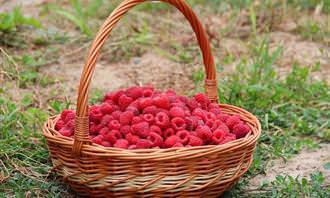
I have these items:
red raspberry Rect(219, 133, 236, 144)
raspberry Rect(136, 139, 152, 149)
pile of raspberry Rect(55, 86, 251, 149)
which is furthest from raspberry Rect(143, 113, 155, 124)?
red raspberry Rect(219, 133, 236, 144)

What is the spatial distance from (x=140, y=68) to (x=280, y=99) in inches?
34.0

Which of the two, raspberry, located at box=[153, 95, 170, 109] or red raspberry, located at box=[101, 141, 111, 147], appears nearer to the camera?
red raspberry, located at box=[101, 141, 111, 147]

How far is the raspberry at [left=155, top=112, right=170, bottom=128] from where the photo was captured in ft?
6.75

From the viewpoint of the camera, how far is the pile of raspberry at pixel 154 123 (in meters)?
2.02

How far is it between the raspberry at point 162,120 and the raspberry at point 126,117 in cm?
8

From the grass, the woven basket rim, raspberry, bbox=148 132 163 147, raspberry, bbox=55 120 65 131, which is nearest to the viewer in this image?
the woven basket rim

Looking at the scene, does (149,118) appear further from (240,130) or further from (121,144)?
(240,130)

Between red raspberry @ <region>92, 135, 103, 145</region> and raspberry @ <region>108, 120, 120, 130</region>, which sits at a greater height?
raspberry @ <region>108, 120, 120, 130</region>

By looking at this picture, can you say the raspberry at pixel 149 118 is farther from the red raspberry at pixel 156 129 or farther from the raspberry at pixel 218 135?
the raspberry at pixel 218 135

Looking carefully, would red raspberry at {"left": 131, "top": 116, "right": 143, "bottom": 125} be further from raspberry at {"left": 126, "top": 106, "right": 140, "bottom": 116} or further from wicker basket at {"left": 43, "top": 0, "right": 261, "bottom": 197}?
wicker basket at {"left": 43, "top": 0, "right": 261, "bottom": 197}

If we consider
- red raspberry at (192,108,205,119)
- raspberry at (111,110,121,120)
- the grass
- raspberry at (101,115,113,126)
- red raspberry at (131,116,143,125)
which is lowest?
the grass

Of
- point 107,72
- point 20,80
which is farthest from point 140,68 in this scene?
point 20,80

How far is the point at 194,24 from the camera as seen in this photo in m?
2.34

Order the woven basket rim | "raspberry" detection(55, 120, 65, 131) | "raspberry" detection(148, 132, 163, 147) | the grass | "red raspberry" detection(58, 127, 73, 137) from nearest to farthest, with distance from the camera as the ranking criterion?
the woven basket rim, "raspberry" detection(148, 132, 163, 147), "red raspberry" detection(58, 127, 73, 137), "raspberry" detection(55, 120, 65, 131), the grass
